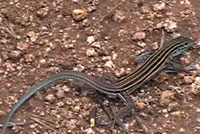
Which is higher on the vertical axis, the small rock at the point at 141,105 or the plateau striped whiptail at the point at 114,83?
the plateau striped whiptail at the point at 114,83

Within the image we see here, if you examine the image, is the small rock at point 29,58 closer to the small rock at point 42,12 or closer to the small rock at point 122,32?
the small rock at point 42,12

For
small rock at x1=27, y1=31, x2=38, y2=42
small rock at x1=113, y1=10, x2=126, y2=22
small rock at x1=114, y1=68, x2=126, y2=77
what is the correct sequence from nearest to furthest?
small rock at x1=114, y1=68, x2=126, y2=77
small rock at x1=27, y1=31, x2=38, y2=42
small rock at x1=113, y1=10, x2=126, y2=22

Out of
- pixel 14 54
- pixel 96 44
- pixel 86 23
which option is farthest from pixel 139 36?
pixel 14 54

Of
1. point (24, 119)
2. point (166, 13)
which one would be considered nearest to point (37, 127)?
point (24, 119)

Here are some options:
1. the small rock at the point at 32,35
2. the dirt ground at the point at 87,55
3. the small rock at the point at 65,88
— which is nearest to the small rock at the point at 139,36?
the dirt ground at the point at 87,55

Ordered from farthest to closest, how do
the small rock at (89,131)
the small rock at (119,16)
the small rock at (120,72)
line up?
the small rock at (119,16), the small rock at (120,72), the small rock at (89,131)

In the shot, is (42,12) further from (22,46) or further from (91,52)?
(91,52)

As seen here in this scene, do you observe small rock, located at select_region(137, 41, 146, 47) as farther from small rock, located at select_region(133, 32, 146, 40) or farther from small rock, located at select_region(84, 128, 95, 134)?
small rock, located at select_region(84, 128, 95, 134)

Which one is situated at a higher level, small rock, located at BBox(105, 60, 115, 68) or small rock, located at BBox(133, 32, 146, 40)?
small rock, located at BBox(133, 32, 146, 40)

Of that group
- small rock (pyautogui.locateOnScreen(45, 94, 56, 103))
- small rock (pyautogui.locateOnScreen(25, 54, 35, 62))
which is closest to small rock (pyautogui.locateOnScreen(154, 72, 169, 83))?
small rock (pyautogui.locateOnScreen(45, 94, 56, 103))
